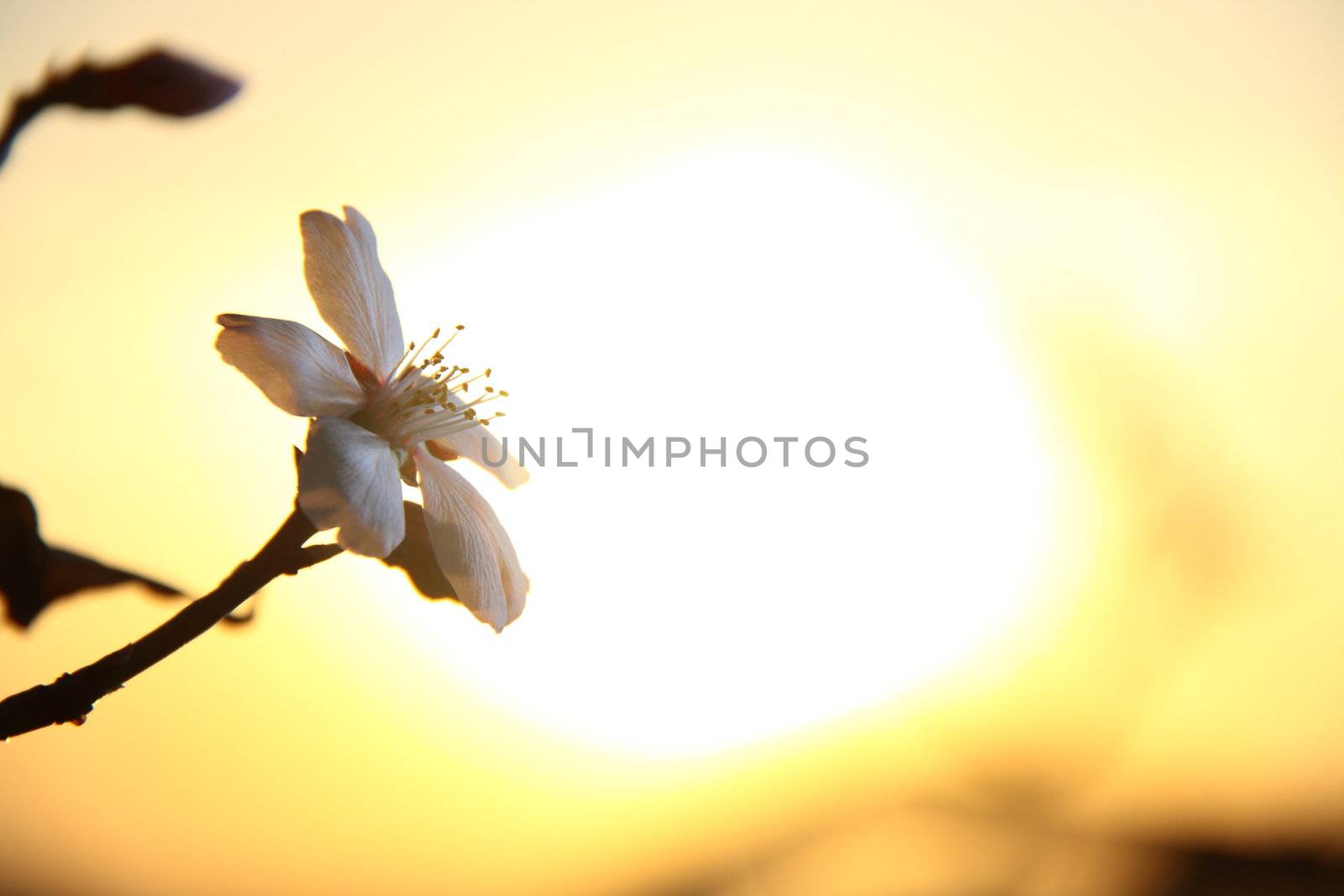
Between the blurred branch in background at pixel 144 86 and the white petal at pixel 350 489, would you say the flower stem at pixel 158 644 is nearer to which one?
the white petal at pixel 350 489

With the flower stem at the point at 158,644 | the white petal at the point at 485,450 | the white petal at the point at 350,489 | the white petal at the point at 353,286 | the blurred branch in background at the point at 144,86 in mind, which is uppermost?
the blurred branch in background at the point at 144,86

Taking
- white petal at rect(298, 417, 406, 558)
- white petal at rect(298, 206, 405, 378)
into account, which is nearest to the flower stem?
white petal at rect(298, 417, 406, 558)

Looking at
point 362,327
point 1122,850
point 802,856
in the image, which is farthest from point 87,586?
point 1122,850

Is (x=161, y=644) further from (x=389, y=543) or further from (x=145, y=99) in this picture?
(x=145, y=99)

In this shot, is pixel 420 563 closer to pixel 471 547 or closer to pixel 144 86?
pixel 471 547

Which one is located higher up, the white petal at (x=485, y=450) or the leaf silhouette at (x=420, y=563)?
the white petal at (x=485, y=450)

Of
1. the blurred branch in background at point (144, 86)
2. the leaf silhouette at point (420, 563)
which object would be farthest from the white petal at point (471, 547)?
the blurred branch in background at point (144, 86)

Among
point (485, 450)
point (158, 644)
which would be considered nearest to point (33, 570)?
point (158, 644)
